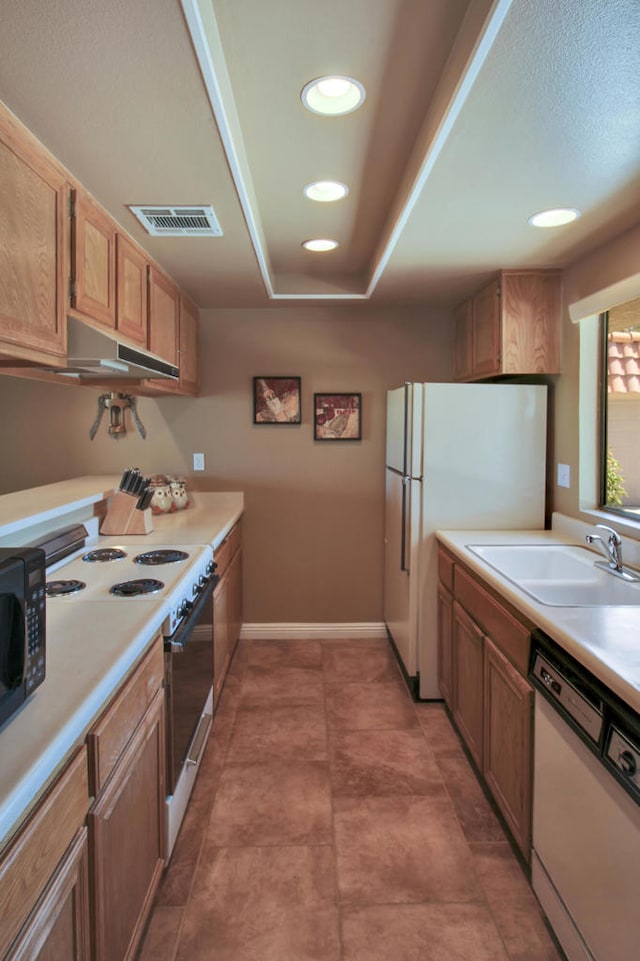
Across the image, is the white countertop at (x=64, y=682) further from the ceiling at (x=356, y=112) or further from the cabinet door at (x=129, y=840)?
the ceiling at (x=356, y=112)

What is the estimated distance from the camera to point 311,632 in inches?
146

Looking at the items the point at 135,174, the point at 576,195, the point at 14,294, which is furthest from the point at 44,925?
the point at 576,195

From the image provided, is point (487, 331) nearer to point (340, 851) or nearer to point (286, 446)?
point (286, 446)

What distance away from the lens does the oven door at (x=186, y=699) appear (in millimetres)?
1695

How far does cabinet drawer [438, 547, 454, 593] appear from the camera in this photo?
8.36ft

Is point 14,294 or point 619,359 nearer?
point 14,294

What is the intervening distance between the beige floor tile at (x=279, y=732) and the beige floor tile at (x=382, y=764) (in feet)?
0.32

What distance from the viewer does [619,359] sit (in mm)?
2395

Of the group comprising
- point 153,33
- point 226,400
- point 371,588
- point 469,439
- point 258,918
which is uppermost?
point 153,33

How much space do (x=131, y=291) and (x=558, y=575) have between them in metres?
2.12

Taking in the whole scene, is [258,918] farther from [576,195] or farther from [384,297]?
[384,297]

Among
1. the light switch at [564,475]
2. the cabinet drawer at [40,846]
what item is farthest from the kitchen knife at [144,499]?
the light switch at [564,475]

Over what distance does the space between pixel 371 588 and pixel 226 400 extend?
160cm

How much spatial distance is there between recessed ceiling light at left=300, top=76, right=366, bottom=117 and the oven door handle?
1638 millimetres
